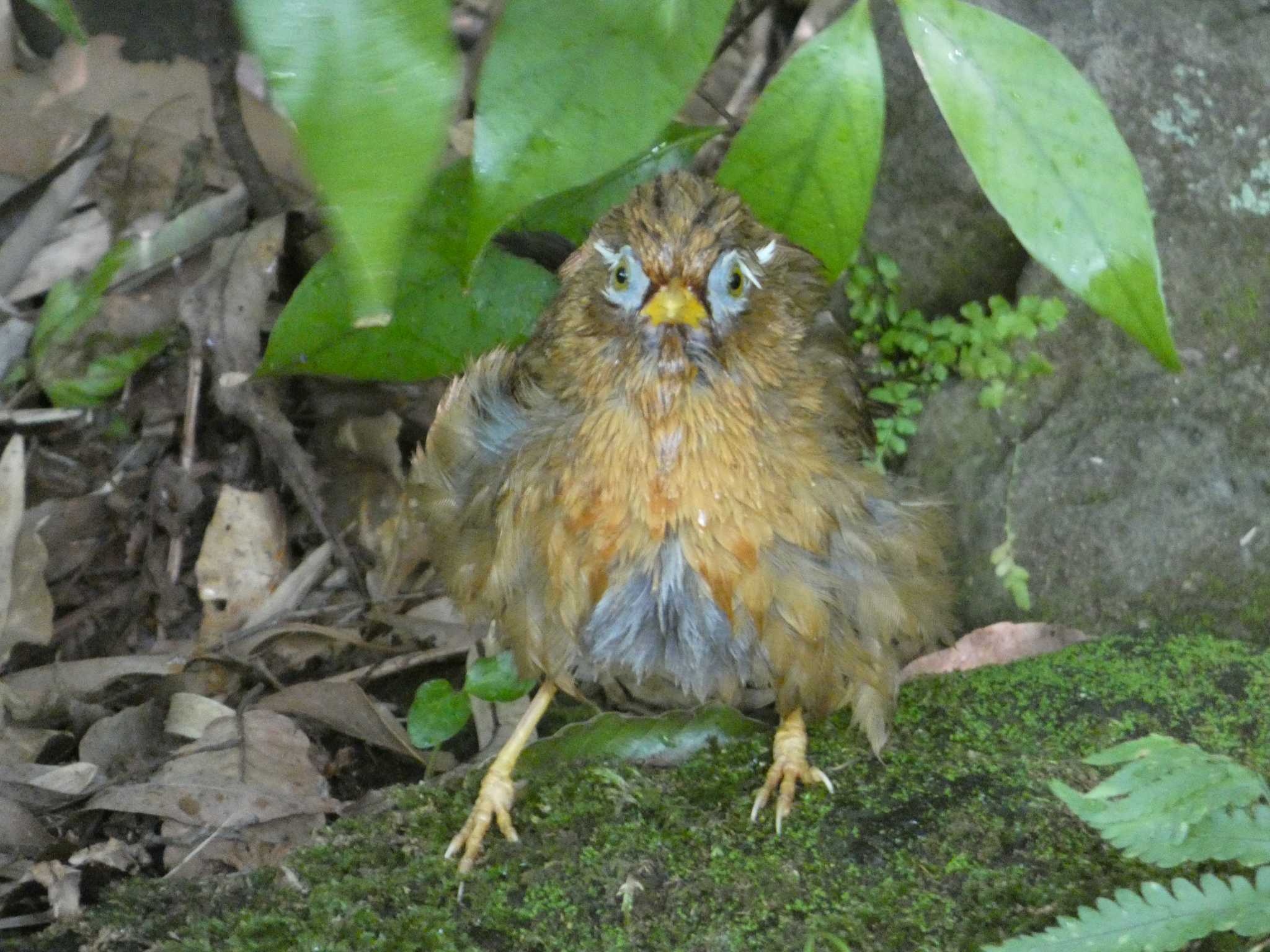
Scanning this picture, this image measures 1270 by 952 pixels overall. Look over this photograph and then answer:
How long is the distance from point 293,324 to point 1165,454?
224cm

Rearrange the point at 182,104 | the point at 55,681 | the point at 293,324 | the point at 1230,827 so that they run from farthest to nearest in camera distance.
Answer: the point at 182,104
the point at 55,681
the point at 293,324
the point at 1230,827

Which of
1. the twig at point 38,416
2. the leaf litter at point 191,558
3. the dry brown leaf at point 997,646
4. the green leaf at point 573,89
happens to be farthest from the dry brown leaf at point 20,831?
the dry brown leaf at point 997,646

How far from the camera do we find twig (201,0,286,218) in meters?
3.96

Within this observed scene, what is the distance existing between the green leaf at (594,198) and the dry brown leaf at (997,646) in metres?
1.43

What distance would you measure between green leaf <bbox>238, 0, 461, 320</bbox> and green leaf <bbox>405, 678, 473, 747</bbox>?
1.81 meters

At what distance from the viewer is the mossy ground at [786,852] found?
2.41 m

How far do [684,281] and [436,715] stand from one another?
127 cm

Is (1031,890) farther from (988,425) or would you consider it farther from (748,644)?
(988,425)

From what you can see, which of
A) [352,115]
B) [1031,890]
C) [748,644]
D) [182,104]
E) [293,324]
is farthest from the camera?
[182,104]

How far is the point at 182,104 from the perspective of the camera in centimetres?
450

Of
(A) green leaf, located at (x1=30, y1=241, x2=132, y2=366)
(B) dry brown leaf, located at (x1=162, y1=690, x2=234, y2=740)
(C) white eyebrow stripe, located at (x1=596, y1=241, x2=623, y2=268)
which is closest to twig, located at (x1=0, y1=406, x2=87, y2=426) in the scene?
(A) green leaf, located at (x1=30, y1=241, x2=132, y2=366)

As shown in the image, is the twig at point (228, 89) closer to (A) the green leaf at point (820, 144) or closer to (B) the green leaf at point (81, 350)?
(B) the green leaf at point (81, 350)

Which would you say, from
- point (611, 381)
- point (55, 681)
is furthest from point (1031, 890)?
point (55, 681)

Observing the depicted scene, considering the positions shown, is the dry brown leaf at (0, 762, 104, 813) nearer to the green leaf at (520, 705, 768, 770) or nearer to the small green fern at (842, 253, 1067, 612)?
the green leaf at (520, 705, 768, 770)
